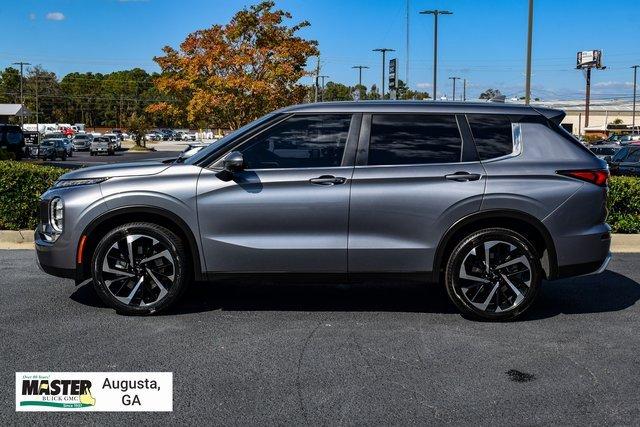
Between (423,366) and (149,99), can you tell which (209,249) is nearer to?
(423,366)

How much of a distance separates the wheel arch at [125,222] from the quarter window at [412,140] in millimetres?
1638

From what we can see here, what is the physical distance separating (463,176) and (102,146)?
56006 millimetres

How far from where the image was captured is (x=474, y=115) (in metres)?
5.84

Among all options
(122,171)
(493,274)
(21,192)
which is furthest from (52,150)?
(493,274)

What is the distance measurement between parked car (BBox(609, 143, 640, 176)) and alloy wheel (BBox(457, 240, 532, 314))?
11658 millimetres

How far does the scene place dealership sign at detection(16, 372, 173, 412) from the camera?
3.97 metres

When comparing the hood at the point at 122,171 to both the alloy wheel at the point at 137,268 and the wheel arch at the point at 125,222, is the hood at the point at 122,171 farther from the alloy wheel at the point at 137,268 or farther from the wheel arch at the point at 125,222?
the alloy wheel at the point at 137,268

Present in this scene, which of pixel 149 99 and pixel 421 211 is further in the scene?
pixel 149 99

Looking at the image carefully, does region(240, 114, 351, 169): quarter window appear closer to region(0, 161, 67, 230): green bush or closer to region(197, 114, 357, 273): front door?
region(197, 114, 357, 273): front door

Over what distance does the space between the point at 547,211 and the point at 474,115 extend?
101 centimetres

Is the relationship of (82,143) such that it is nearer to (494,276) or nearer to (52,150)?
(52,150)

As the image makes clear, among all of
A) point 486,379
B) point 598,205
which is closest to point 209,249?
point 486,379

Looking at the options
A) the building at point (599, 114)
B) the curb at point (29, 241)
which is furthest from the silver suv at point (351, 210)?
the building at point (599, 114)

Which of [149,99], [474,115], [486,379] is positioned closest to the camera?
[486,379]
